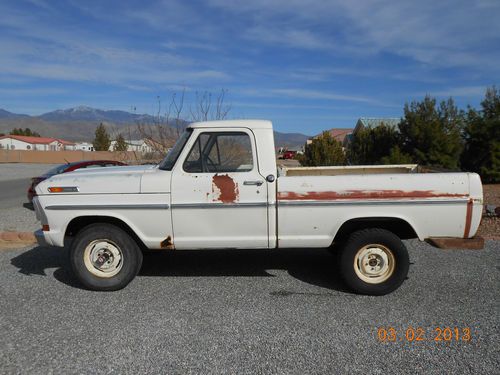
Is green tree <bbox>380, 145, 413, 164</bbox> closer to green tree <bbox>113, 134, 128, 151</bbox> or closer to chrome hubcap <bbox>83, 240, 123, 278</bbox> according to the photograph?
chrome hubcap <bbox>83, 240, 123, 278</bbox>

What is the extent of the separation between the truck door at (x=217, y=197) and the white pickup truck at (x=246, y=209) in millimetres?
12

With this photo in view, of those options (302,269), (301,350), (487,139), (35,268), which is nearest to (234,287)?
(302,269)

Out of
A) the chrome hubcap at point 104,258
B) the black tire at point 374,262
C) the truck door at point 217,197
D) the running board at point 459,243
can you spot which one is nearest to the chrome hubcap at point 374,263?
the black tire at point 374,262

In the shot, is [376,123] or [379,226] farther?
[376,123]

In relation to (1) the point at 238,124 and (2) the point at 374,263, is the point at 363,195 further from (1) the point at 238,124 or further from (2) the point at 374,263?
(1) the point at 238,124

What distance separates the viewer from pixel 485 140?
15070mm

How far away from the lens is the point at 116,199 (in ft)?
14.9

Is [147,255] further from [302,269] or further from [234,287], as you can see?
[302,269]

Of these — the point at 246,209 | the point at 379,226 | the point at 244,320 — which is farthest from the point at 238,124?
the point at 244,320

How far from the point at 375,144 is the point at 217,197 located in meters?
14.0

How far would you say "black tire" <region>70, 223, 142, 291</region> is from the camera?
15.2 feet

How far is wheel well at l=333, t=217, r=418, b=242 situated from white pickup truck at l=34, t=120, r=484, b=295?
0.05 ft

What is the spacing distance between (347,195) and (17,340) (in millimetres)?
3567

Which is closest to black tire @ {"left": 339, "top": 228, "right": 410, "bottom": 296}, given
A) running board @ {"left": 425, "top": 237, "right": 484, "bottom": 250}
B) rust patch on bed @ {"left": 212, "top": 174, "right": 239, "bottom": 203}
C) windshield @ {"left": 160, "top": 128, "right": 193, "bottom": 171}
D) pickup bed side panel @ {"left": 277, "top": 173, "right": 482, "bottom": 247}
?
pickup bed side panel @ {"left": 277, "top": 173, "right": 482, "bottom": 247}
